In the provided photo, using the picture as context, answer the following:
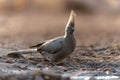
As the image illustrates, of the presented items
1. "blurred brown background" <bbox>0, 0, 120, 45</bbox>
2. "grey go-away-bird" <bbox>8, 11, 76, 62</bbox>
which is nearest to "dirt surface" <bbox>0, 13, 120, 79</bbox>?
"blurred brown background" <bbox>0, 0, 120, 45</bbox>

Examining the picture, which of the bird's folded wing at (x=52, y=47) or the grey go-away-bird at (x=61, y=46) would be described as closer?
the grey go-away-bird at (x=61, y=46)

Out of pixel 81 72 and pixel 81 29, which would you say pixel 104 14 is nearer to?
pixel 81 29

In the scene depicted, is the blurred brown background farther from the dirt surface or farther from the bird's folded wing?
the bird's folded wing

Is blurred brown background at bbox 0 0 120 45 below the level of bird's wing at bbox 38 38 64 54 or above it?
above

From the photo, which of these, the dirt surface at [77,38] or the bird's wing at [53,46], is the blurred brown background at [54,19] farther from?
the bird's wing at [53,46]

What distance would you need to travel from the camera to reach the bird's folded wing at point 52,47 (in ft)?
35.6

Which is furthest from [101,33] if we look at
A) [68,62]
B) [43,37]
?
[68,62]

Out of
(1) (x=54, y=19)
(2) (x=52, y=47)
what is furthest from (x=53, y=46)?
(1) (x=54, y=19)

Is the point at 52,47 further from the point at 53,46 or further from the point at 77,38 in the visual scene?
the point at 77,38

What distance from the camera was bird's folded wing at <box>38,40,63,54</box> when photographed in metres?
10.9

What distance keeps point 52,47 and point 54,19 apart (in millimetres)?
11833

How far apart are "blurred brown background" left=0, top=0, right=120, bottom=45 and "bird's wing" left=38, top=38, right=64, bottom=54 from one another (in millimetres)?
3752

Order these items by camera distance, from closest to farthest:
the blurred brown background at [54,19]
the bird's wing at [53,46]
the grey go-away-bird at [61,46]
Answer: the grey go-away-bird at [61,46] < the bird's wing at [53,46] < the blurred brown background at [54,19]

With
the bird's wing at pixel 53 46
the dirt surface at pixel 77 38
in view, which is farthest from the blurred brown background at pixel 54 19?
the bird's wing at pixel 53 46
